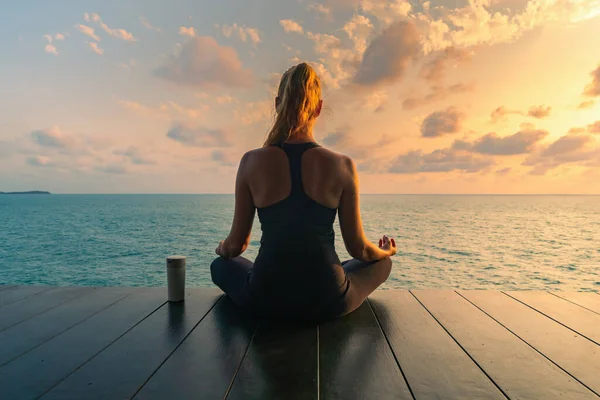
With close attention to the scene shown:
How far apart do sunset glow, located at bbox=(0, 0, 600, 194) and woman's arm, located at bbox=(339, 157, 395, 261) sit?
459 inches

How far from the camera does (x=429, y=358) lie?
1734 millimetres

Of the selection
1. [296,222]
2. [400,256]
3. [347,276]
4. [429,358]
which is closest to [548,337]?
[429,358]

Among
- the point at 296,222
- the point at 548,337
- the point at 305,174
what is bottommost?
the point at 548,337

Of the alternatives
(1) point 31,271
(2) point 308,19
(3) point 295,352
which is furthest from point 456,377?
(2) point 308,19

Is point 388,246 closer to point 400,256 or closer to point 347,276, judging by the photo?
point 347,276

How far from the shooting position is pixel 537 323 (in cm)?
231

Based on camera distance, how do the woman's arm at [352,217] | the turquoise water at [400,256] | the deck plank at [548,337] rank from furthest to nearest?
the turquoise water at [400,256] → the woman's arm at [352,217] → the deck plank at [548,337]

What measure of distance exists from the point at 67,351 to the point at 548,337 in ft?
7.74

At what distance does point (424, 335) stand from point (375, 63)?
1171 cm

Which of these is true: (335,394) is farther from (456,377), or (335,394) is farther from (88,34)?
(88,34)

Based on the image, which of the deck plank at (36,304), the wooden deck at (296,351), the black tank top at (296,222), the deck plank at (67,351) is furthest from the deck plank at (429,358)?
the deck plank at (36,304)

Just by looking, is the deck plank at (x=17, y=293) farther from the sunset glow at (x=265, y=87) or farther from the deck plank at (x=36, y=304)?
the sunset glow at (x=265, y=87)

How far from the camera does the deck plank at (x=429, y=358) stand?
1.44m

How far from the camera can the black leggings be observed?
7.08 ft
